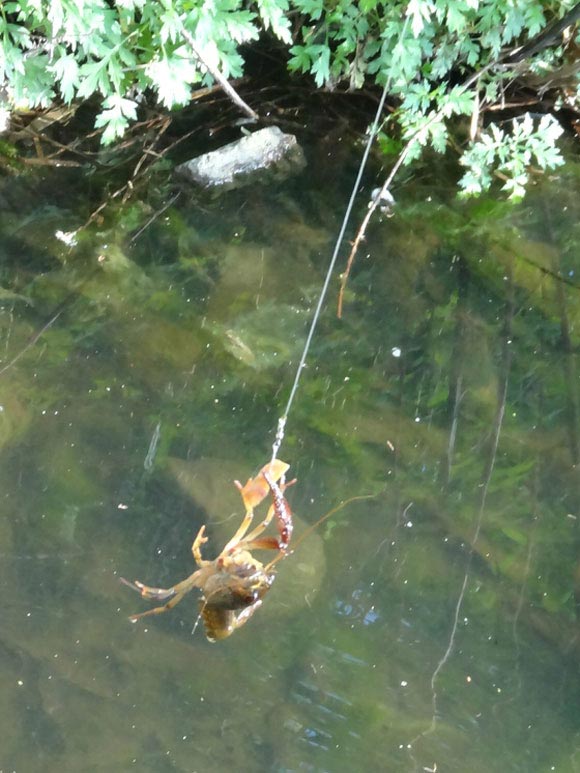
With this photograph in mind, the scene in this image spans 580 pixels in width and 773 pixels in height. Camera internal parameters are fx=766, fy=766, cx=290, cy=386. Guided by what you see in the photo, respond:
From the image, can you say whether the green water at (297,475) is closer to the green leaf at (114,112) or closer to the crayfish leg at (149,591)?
the crayfish leg at (149,591)

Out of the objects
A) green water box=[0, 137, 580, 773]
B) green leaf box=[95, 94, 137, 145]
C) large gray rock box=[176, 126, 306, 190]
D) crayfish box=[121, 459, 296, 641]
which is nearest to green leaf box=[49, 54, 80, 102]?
green leaf box=[95, 94, 137, 145]

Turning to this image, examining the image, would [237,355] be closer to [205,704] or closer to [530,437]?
[530,437]

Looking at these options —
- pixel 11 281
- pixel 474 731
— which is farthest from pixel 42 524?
pixel 474 731

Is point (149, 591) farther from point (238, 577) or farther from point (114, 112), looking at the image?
point (114, 112)

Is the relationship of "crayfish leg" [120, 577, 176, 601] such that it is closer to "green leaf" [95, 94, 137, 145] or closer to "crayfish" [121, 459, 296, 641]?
"crayfish" [121, 459, 296, 641]

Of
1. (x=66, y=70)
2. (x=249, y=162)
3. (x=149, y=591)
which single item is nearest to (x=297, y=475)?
(x=149, y=591)

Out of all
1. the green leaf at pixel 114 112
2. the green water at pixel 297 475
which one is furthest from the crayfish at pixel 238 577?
the green leaf at pixel 114 112
